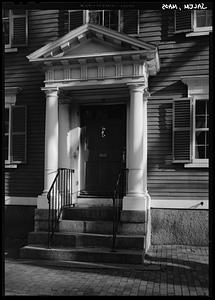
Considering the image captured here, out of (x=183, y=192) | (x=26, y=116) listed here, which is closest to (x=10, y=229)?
(x=26, y=116)

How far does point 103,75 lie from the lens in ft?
19.4

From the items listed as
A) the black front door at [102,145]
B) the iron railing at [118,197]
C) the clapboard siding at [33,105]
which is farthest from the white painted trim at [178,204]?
the clapboard siding at [33,105]

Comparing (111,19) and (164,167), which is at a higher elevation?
(111,19)

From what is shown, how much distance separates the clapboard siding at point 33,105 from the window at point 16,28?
116 mm

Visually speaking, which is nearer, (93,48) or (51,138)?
(93,48)

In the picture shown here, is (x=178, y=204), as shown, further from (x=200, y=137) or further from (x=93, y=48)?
(x=93, y=48)

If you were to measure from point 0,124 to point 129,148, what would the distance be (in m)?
2.59

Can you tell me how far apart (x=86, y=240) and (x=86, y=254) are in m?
0.33

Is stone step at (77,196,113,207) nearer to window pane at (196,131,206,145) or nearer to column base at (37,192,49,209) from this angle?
column base at (37,192,49,209)

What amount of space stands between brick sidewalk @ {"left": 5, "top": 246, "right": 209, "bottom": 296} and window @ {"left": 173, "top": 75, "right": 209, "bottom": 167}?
5.77 ft

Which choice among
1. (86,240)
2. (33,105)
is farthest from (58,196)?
→ (33,105)

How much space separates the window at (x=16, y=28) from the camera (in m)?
7.21

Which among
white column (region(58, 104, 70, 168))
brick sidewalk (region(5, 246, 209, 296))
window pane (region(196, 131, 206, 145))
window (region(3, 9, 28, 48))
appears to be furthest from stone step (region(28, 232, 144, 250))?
window (region(3, 9, 28, 48))

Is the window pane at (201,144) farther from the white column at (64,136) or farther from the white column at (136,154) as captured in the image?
the white column at (64,136)
